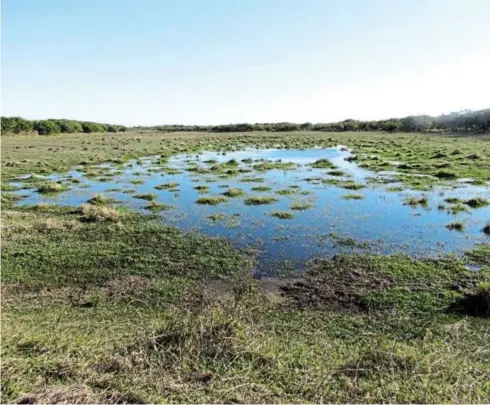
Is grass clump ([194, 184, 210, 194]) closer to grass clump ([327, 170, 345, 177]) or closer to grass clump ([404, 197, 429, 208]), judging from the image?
grass clump ([327, 170, 345, 177])

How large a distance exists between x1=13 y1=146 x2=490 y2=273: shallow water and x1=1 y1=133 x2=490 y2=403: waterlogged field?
0.12 metres

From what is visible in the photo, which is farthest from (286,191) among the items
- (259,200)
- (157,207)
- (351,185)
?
(157,207)

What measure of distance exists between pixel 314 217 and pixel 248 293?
1057cm

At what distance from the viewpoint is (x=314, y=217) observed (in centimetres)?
2012

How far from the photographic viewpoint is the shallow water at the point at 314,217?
15562 mm

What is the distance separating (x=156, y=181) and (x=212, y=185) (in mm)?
5587

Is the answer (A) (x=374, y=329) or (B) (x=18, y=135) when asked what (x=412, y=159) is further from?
(B) (x=18, y=135)

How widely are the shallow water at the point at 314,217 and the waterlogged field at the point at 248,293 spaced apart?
122 millimetres

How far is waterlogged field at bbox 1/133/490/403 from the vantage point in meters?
6.01

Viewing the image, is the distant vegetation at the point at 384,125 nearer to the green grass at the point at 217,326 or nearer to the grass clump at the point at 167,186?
the grass clump at the point at 167,186

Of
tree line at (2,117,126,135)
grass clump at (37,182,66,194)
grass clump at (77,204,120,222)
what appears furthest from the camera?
tree line at (2,117,126,135)

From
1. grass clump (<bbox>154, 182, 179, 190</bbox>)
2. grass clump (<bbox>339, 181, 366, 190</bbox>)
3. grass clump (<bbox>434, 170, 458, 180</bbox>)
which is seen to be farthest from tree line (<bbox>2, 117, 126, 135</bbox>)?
grass clump (<bbox>434, 170, 458, 180</bbox>)

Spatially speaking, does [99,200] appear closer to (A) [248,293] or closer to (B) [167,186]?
(B) [167,186]

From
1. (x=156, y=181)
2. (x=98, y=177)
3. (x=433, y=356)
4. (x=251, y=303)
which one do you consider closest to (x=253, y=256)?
(x=251, y=303)
